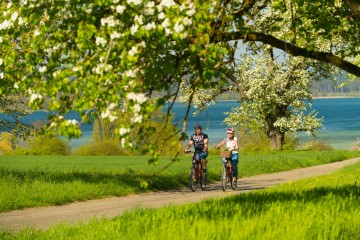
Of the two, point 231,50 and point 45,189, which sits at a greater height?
point 231,50

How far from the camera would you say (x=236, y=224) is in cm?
952

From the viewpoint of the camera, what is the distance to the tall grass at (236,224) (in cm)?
895

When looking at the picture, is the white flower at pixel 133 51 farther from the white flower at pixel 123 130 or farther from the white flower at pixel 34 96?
the white flower at pixel 34 96

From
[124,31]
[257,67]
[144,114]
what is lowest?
[144,114]

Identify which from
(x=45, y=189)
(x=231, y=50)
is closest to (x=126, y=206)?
(x=45, y=189)

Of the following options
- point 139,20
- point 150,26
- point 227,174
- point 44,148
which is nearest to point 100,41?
point 139,20

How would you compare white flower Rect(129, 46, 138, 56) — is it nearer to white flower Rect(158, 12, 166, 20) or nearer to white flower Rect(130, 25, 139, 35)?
white flower Rect(130, 25, 139, 35)

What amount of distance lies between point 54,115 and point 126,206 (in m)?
10.5

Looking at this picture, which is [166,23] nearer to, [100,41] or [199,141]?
[100,41]

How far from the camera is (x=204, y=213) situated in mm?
10969

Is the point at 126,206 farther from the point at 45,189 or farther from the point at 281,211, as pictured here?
the point at 281,211

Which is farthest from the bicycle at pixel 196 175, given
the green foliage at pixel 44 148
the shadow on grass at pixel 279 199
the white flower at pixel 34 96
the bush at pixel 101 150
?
the bush at pixel 101 150

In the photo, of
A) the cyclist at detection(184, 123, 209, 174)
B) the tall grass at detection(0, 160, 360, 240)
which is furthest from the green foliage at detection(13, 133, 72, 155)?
the tall grass at detection(0, 160, 360, 240)

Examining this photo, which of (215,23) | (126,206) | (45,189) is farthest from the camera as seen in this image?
(45,189)
